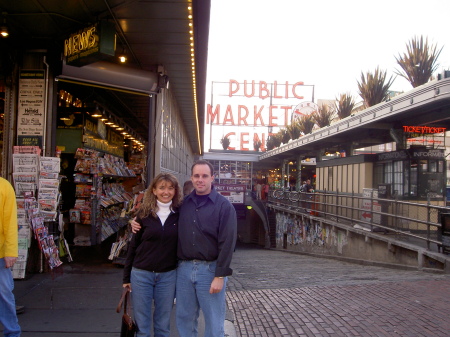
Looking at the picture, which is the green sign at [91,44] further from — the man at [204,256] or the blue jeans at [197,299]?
the blue jeans at [197,299]

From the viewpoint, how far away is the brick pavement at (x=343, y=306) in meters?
4.73

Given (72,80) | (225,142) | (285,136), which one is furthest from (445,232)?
(225,142)

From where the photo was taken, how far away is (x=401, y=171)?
45.0 feet

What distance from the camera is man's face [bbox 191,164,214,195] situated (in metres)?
3.59

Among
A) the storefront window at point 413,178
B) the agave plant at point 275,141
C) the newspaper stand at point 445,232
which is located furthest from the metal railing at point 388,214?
the agave plant at point 275,141

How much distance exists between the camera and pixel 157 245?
3623 mm

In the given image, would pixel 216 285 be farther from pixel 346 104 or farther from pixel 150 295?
pixel 346 104

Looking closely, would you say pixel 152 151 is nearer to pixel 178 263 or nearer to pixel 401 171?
pixel 178 263

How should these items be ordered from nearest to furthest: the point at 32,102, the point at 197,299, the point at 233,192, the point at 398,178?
the point at 197,299 → the point at 32,102 → the point at 398,178 → the point at 233,192

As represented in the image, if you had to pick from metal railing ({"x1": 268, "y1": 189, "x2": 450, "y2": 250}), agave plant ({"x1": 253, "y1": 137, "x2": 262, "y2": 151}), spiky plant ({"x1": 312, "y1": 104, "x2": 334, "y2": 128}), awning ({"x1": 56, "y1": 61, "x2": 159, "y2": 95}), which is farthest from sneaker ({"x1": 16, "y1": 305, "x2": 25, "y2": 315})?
agave plant ({"x1": 253, "y1": 137, "x2": 262, "y2": 151})

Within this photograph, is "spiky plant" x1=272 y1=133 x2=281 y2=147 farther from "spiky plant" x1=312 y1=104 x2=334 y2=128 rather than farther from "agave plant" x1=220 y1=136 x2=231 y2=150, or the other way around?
"spiky plant" x1=312 y1=104 x2=334 y2=128

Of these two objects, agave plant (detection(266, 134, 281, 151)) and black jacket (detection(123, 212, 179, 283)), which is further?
agave plant (detection(266, 134, 281, 151))

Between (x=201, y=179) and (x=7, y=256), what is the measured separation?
1.96 metres

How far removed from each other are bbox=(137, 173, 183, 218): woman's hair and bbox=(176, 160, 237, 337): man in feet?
0.65
